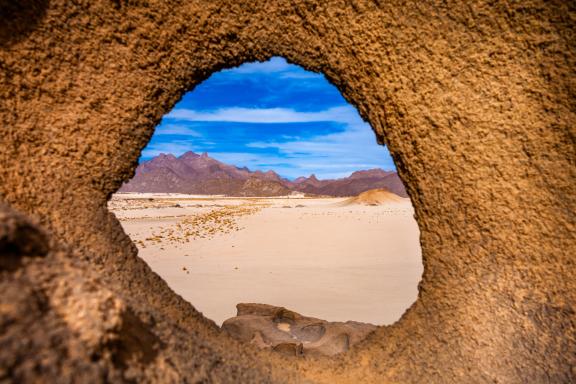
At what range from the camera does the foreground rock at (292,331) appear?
133 inches

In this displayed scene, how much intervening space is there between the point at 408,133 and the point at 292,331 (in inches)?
100

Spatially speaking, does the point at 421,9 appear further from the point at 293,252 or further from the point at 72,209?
the point at 293,252

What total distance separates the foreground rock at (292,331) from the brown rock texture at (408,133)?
1.01 metres

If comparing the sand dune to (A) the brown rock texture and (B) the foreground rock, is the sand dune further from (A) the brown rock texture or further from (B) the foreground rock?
(A) the brown rock texture

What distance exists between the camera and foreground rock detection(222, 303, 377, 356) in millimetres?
3369

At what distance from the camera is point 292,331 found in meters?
4.07

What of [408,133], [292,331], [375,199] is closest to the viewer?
[408,133]

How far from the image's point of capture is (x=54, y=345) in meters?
0.96

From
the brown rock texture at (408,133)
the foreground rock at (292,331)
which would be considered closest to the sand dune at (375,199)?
the foreground rock at (292,331)

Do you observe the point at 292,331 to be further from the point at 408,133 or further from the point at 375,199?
the point at 375,199

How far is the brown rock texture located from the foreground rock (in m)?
1.01

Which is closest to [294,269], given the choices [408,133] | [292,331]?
[292,331]

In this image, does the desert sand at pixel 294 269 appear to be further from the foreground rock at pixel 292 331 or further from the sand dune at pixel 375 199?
the sand dune at pixel 375 199

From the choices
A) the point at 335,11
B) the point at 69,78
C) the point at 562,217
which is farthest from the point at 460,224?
the point at 69,78
